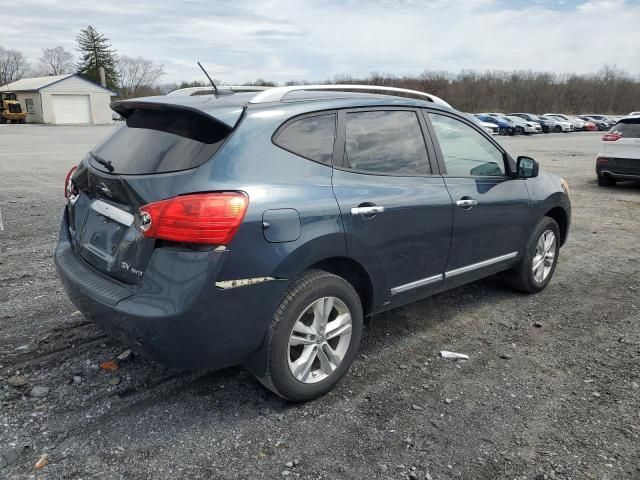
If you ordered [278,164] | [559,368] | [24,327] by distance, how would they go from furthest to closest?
[24,327]
[559,368]
[278,164]

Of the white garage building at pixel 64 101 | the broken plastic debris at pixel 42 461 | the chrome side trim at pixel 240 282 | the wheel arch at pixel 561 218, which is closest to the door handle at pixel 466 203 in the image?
the wheel arch at pixel 561 218

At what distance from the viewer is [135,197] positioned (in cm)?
275

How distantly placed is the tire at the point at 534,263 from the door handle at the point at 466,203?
109 centimetres

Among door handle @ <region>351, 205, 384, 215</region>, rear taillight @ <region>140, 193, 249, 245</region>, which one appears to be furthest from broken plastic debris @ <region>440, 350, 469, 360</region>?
rear taillight @ <region>140, 193, 249, 245</region>

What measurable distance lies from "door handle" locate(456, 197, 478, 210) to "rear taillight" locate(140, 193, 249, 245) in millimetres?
1886

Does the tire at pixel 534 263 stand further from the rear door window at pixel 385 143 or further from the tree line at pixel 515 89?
the tree line at pixel 515 89

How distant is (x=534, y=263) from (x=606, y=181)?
9254mm

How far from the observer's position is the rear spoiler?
2.83 meters

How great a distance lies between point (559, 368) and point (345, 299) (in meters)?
1.67

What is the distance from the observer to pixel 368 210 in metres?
3.21

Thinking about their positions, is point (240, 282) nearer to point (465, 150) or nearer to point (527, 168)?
point (465, 150)

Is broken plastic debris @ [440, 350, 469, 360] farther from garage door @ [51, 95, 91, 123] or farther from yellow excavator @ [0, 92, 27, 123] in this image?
garage door @ [51, 95, 91, 123]

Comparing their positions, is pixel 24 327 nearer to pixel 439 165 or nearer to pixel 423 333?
pixel 423 333

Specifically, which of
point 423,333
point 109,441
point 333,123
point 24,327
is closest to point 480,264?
point 423,333
